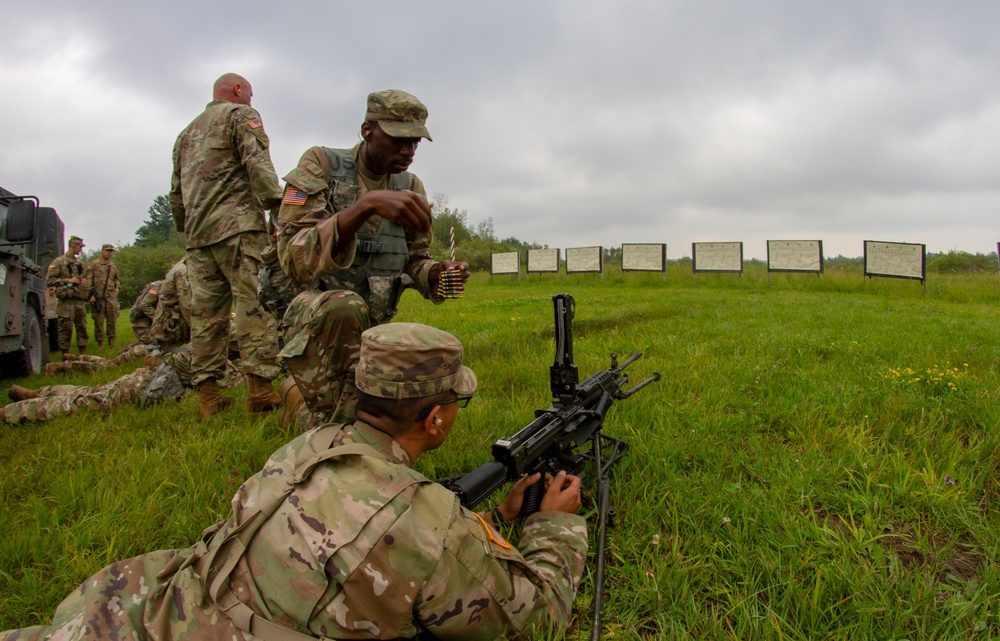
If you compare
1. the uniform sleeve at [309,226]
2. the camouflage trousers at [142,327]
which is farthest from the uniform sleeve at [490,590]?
the camouflage trousers at [142,327]

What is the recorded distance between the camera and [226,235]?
4.04 meters

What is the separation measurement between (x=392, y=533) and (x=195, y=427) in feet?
9.21

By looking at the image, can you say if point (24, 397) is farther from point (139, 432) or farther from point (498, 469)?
point (498, 469)

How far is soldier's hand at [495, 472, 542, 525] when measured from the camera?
2.26 m

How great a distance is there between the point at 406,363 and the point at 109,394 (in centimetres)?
367

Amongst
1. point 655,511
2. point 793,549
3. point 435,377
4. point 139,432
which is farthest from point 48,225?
point 793,549

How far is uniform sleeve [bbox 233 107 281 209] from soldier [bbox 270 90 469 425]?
3.21 feet

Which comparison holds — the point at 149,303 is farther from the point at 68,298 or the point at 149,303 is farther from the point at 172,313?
the point at 68,298

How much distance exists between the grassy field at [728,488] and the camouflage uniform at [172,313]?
1.89m

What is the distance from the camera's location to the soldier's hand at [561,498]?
222cm

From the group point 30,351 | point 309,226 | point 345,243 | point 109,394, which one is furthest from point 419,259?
point 30,351

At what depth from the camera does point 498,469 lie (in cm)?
208

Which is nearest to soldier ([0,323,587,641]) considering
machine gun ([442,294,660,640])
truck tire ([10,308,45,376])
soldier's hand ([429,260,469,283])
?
machine gun ([442,294,660,640])

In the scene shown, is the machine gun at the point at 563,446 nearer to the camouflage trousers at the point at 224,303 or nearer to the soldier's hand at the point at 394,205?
the soldier's hand at the point at 394,205
